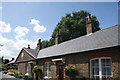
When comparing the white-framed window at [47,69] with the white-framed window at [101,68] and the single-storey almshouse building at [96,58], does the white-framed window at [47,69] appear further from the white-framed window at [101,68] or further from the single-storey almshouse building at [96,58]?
the white-framed window at [101,68]

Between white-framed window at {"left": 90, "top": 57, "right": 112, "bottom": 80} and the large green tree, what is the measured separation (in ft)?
87.0

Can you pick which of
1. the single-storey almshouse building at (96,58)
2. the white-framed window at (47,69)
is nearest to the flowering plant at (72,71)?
the single-storey almshouse building at (96,58)

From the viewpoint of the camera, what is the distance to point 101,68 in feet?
41.6

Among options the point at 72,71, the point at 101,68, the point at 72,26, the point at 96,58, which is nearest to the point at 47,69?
the point at 72,71

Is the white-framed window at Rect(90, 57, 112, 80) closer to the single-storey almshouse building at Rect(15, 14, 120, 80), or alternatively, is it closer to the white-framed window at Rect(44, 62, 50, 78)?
the single-storey almshouse building at Rect(15, 14, 120, 80)

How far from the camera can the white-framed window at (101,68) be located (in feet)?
40.4

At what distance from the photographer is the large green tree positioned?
40.4 metres

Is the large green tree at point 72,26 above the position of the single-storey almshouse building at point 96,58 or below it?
above

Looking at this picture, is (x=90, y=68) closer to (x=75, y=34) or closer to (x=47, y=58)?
(x=47, y=58)

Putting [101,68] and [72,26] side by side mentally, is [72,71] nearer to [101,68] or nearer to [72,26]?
[101,68]

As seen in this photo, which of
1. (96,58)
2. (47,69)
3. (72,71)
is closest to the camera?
(96,58)

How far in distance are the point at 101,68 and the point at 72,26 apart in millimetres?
29545

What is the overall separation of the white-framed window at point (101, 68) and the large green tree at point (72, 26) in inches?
1045

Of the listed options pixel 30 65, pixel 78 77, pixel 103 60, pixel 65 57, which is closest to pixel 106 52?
pixel 103 60
